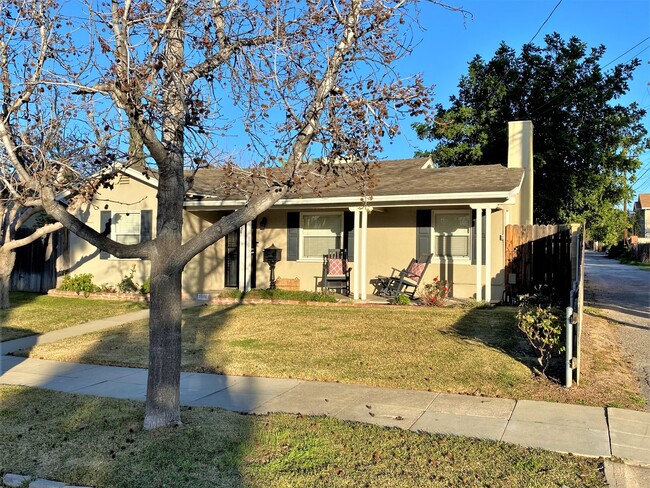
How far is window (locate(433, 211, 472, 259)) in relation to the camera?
14.0 m

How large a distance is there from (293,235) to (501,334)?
7.51m

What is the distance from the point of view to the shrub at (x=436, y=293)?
42.0ft

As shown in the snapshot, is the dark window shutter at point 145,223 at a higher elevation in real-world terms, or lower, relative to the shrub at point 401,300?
higher

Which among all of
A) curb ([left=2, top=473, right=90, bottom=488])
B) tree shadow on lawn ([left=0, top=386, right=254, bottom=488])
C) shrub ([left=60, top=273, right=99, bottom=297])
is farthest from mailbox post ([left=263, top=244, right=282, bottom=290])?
curb ([left=2, top=473, right=90, bottom=488])

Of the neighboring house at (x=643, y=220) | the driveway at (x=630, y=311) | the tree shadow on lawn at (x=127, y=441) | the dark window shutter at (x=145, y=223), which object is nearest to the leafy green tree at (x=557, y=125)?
the driveway at (x=630, y=311)

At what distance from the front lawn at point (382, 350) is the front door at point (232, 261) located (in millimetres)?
4313

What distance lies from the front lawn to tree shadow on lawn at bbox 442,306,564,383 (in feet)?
0.06

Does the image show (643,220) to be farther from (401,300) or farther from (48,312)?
(48,312)

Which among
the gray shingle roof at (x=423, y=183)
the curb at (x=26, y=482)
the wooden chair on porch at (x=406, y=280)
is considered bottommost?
the curb at (x=26, y=482)

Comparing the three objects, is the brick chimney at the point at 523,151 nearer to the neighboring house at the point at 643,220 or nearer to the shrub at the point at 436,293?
the shrub at the point at 436,293

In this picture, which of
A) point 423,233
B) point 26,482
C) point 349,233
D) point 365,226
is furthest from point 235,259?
point 26,482

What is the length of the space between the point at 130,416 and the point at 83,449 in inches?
34.6

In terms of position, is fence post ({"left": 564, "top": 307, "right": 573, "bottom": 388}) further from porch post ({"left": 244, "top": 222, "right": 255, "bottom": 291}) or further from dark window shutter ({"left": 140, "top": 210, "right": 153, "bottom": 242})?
dark window shutter ({"left": 140, "top": 210, "right": 153, "bottom": 242})

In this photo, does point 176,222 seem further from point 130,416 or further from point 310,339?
point 310,339
